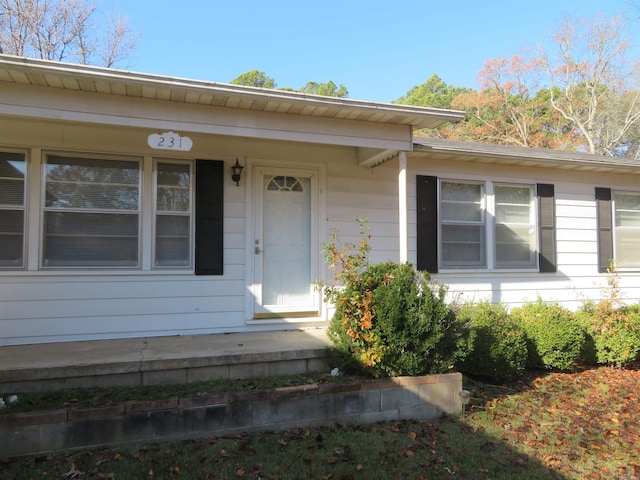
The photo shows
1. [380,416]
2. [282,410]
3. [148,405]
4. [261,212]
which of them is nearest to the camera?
[148,405]

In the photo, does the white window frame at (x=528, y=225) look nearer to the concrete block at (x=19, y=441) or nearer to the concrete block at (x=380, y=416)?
the concrete block at (x=380, y=416)

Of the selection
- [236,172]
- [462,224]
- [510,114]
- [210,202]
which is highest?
[510,114]

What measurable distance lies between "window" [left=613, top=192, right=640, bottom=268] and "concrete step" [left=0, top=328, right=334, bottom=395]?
5.50m

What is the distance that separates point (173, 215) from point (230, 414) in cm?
250

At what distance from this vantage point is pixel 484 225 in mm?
6152

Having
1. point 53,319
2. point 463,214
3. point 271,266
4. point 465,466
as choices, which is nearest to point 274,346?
point 271,266

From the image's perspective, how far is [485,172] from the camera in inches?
243

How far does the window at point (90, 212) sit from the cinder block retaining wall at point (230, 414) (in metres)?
2.07


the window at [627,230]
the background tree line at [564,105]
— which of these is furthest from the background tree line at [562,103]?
the window at [627,230]

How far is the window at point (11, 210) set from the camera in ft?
14.3

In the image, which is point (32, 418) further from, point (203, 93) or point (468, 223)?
point (468, 223)

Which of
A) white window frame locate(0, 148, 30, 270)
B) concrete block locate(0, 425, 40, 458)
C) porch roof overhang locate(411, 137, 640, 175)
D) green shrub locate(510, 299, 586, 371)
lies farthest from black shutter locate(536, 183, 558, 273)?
white window frame locate(0, 148, 30, 270)

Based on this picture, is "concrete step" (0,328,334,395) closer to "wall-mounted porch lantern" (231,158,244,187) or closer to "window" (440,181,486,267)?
"wall-mounted porch lantern" (231,158,244,187)

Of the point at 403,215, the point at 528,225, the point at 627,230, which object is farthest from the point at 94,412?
the point at 627,230
